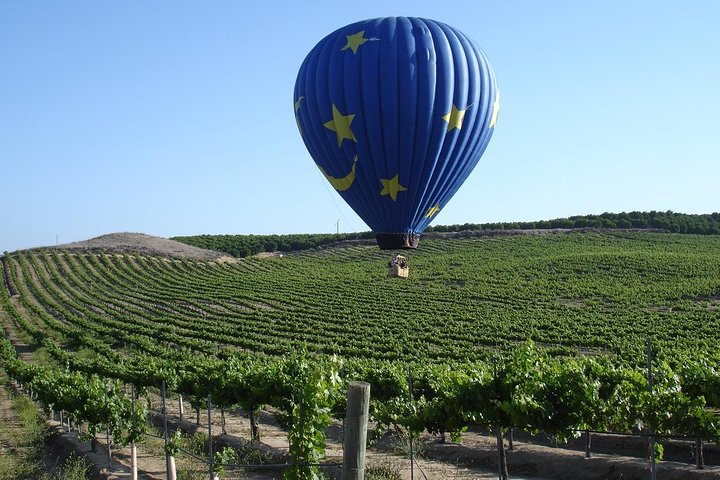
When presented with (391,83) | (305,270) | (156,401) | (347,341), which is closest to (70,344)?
(347,341)

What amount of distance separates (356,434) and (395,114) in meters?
17.7

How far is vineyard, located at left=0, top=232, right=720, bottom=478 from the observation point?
11.9 meters

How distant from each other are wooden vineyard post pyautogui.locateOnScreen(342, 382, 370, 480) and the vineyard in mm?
3641

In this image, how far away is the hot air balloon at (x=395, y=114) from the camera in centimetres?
2327

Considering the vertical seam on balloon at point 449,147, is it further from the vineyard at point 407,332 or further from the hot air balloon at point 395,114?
the vineyard at point 407,332

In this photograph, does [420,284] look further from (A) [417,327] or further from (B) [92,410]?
(B) [92,410]

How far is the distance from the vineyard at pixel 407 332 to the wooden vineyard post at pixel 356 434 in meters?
3.64

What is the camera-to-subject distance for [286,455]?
55.1 ft

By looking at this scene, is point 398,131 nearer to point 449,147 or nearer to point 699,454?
point 449,147

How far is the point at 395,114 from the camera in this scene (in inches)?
914

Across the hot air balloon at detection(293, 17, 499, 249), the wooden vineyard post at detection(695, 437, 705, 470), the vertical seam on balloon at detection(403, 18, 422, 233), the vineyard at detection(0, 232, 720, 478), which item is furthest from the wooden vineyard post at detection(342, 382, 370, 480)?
the vertical seam on balloon at detection(403, 18, 422, 233)

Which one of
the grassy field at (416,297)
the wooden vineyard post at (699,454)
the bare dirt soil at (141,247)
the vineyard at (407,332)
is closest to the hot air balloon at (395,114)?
the vineyard at (407,332)

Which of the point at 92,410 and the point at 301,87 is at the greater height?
the point at 301,87

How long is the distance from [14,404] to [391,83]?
1747 centimetres
